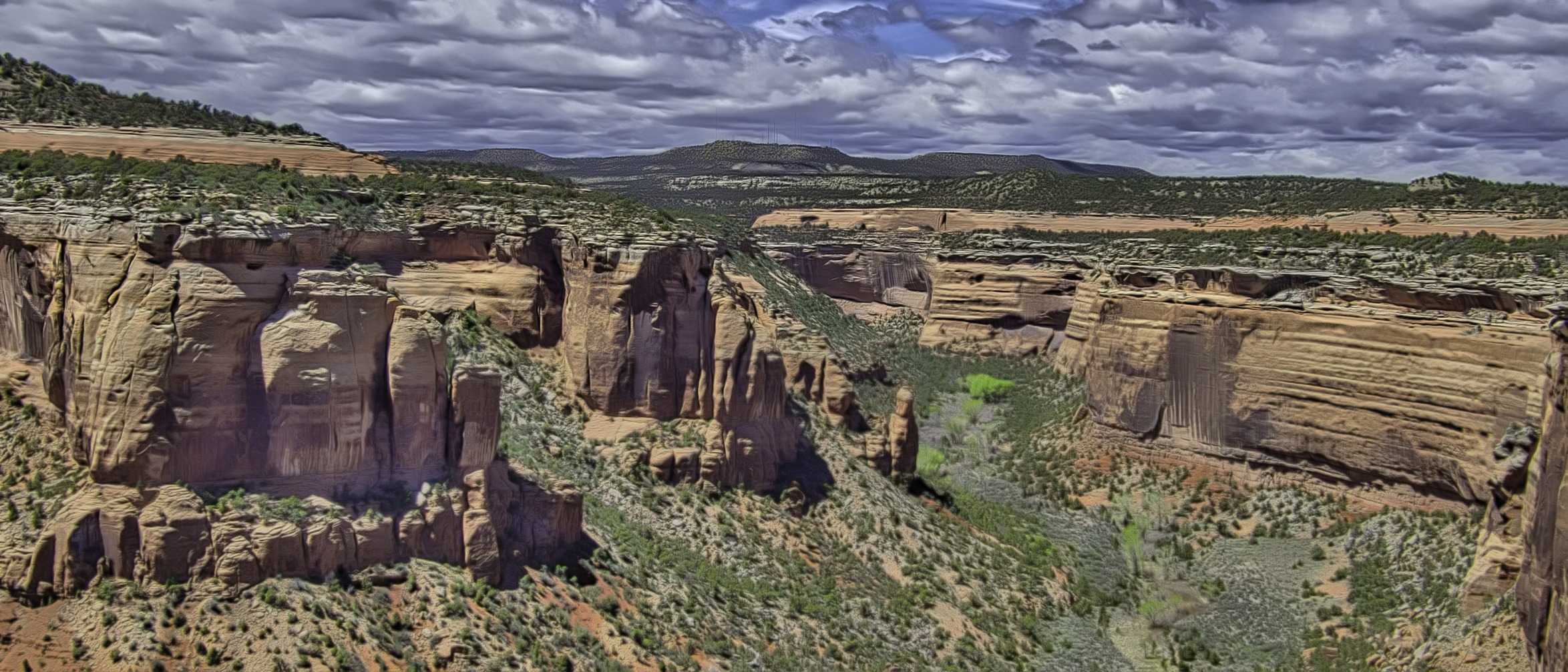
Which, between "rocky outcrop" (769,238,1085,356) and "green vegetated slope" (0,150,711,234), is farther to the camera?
"rocky outcrop" (769,238,1085,356)

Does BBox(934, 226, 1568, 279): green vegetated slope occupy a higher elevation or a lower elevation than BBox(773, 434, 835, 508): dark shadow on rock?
higher

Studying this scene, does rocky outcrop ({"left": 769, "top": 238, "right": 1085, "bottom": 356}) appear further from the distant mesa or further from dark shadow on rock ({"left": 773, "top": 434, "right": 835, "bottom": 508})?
the distant mesa

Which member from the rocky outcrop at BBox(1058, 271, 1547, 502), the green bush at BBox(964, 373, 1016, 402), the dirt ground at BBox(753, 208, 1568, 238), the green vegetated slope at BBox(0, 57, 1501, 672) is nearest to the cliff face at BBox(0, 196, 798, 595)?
the green vegetated slope at BBox(0, 57, 1501, 672)

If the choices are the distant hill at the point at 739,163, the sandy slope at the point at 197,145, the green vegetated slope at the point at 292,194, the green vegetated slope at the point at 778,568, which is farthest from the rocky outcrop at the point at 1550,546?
the distant hill at the point at 739,163

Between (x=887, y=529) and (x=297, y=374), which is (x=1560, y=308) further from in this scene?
(x=297, y=374)

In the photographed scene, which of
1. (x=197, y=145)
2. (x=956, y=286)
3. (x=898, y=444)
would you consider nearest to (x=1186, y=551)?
(x=898, y=444)

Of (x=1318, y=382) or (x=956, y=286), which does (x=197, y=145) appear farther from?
(x=956, y=286)

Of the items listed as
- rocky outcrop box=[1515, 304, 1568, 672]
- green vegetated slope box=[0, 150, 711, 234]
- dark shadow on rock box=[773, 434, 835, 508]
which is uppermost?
green vegetated slope box=[0, 150, 711, 234]
